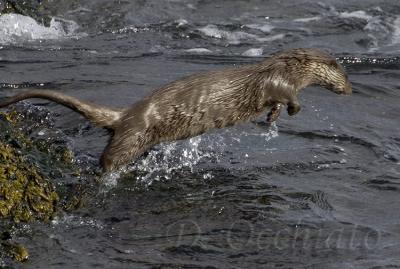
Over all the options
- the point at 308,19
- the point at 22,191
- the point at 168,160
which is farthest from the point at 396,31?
the point at 22,191

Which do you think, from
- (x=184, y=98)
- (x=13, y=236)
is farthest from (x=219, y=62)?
(x=13, y=236)

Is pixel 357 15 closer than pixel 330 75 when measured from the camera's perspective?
No

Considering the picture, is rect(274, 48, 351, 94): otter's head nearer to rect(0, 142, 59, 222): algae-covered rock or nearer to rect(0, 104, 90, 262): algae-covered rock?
rect(0, 104, 90, 262): algae-covered rock

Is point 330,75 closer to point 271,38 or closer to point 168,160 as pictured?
point 168,160

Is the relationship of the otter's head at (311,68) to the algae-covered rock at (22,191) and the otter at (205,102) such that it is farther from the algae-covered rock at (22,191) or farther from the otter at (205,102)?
the algae-covered rock at (22,191)

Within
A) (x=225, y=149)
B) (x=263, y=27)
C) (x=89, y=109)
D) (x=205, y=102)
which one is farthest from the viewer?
(x=263, y=27)

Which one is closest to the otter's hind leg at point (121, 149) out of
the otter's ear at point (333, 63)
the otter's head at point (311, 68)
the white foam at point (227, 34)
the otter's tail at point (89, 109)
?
the otter's tail at point (89, 109)

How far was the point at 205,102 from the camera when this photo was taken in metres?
5.82

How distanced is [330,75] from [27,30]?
369 cm

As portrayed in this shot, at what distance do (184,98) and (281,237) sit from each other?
116cm

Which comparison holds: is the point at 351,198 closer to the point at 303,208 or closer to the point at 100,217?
the point at 303,208

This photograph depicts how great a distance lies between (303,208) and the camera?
550 cm

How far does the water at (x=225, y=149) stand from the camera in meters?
4.89

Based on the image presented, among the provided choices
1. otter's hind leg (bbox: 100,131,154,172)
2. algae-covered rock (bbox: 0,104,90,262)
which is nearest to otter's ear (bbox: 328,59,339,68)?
otter's hind leg (bbox: 100,131,154,172)
